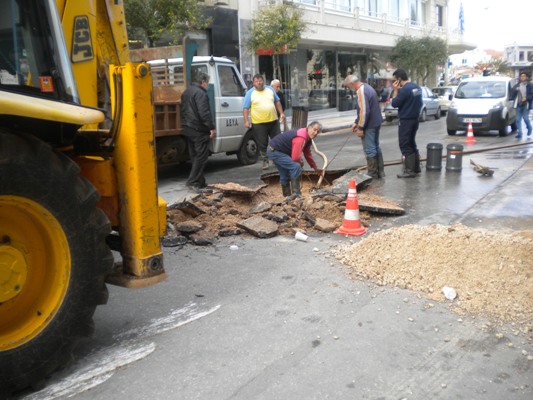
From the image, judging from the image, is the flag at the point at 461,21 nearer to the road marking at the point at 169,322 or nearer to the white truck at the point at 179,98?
the white truck at the point at 179,98

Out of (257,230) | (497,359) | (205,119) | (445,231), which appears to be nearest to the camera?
(497,359)

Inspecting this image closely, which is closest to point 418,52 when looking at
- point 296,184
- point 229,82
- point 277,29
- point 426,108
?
point 426,108

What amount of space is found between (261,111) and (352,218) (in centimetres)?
483

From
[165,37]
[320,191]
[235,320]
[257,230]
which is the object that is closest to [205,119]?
[320,191]

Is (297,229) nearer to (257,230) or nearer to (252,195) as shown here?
(257,230)

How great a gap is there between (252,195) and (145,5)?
7595mm

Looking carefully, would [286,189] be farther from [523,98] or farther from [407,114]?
[523,98]

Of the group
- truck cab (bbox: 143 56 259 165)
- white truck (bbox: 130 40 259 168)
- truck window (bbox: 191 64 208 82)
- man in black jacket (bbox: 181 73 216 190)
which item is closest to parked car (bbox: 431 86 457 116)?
truck cab (bbox: 143 56 259 165)

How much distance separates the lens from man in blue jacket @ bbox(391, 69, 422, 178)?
9.68 meters

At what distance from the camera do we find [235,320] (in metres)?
4.13

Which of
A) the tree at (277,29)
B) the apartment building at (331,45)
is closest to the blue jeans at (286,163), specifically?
the tree at (277,29)

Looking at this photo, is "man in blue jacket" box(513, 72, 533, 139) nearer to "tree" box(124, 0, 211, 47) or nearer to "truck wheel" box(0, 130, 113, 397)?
"tree" box(124, 0, 211, 47)

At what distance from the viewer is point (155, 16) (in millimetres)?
13430

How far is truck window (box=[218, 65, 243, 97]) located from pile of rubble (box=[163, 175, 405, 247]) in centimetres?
379
